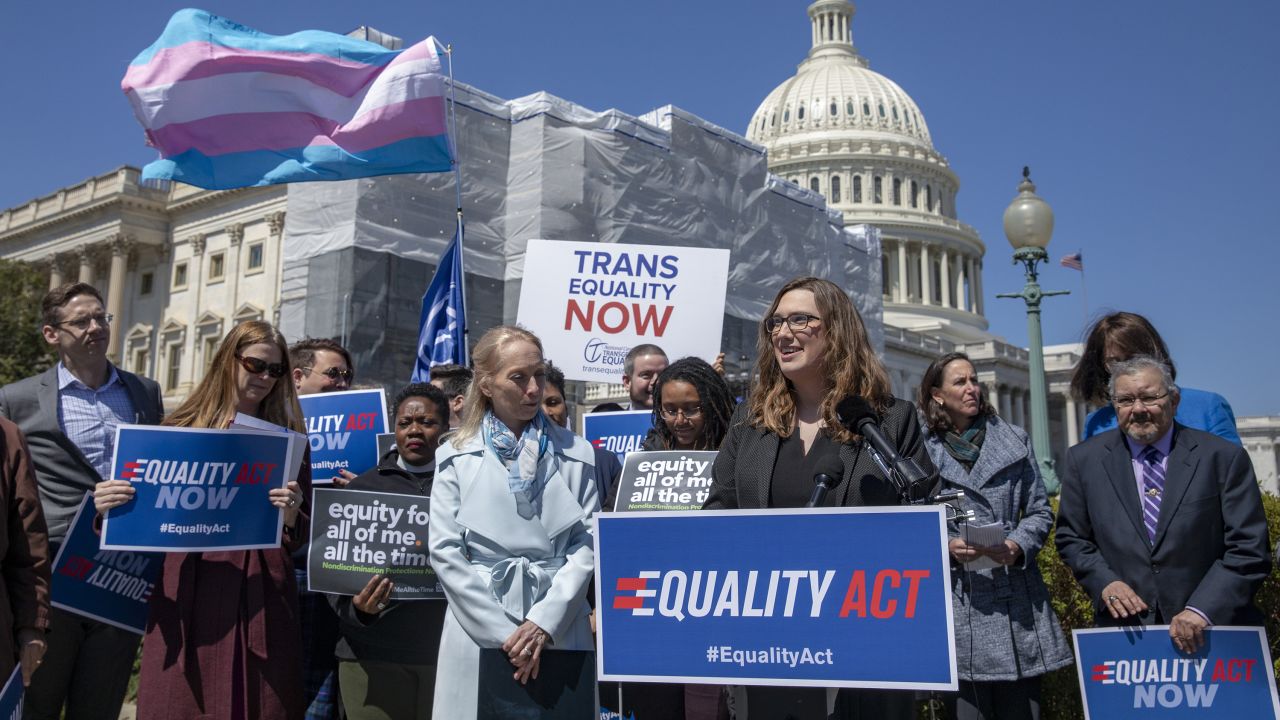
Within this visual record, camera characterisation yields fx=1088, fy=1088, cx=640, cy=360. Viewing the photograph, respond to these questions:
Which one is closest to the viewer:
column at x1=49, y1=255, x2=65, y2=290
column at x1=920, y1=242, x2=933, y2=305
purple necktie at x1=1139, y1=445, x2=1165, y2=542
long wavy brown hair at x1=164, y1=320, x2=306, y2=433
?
purple necktie at x1=1139, y1=445, x2=1165, y2=542

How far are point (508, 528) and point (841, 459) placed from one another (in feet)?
3.60

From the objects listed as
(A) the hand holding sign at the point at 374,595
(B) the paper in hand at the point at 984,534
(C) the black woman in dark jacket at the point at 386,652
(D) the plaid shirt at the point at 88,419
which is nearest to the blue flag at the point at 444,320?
(D) the plaid shirt at the point at 88,419

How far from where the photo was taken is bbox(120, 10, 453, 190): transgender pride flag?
7754 mm

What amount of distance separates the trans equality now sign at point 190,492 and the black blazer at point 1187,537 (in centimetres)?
297

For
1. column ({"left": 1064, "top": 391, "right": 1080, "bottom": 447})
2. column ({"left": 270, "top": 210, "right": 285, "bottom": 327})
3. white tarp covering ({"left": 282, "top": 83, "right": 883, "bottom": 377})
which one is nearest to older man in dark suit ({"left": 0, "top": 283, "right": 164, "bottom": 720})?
white tarp covering ({"left": 282, "top": 83, "right": 883, "bottom": 377})

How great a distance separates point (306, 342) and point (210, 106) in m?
2.57

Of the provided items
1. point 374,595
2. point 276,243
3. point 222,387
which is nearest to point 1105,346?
point 374,595

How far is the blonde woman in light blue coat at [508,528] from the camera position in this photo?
3246 millimetres

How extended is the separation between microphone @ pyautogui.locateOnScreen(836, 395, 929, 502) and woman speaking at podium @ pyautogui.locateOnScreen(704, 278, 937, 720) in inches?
2.8

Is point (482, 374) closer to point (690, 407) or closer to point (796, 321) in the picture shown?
point (796, 321)

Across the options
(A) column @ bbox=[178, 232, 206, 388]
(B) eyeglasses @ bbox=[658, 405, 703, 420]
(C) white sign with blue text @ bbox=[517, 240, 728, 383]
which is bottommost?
(B) eyeglasses @ bbox=[658, 405, 703, 420]

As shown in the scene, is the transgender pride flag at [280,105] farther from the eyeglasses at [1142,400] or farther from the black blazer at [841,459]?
the eyeglasses at [1142,400]

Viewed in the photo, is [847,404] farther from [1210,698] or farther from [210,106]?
[210,106]

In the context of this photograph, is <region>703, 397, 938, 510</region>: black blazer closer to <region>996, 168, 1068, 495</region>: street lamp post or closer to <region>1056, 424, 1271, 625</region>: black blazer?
<region>1056, 424, 1271, 625</region>: black blazer
